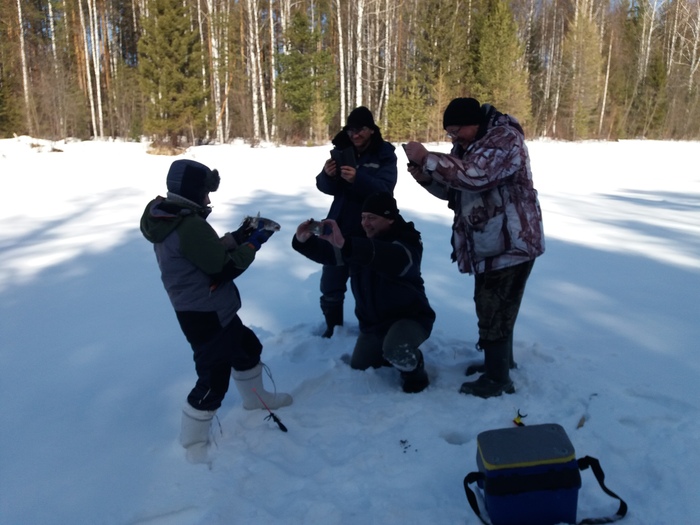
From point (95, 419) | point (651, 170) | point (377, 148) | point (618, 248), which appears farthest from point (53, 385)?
point (651, 170)

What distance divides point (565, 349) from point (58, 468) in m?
2.94

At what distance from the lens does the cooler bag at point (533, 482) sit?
6.04ft

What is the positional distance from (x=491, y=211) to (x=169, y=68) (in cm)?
2070

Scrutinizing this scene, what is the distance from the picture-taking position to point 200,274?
2.30m

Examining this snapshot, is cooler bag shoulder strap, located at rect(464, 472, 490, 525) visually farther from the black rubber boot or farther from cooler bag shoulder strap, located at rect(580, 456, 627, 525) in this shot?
the black rubber boot

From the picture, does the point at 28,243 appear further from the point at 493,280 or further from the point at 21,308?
the point at 493,280

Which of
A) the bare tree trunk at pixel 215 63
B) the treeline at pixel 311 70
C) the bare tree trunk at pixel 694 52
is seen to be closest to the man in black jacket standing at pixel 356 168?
the treeline at pixel 311 70

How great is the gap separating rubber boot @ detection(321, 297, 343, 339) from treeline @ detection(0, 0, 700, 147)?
62.4 feet

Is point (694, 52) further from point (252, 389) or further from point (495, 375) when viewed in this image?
point (252, 389)

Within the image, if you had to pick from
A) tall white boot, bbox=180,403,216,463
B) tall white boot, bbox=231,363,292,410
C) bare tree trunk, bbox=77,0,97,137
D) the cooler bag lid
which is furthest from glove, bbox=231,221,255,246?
bare tree trunk, bbox=77,0,97,137

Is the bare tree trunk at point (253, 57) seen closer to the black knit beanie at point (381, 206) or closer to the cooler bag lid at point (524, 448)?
the black knit beanie at point (381, 206)

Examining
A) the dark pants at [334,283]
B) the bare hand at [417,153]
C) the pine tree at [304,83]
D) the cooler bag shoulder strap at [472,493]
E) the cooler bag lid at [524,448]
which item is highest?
the pine tree at [304,83]

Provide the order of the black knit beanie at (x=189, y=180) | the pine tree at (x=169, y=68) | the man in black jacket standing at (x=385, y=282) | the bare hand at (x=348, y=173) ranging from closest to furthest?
the black knit beanie at (x=189, y=180) → the man in black jacket standing at (x=385, y=282) → the bare hand at (x=348, y=173) → the pine tree at (x=169, y=68)

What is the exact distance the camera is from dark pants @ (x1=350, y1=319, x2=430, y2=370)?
2.81 meters
